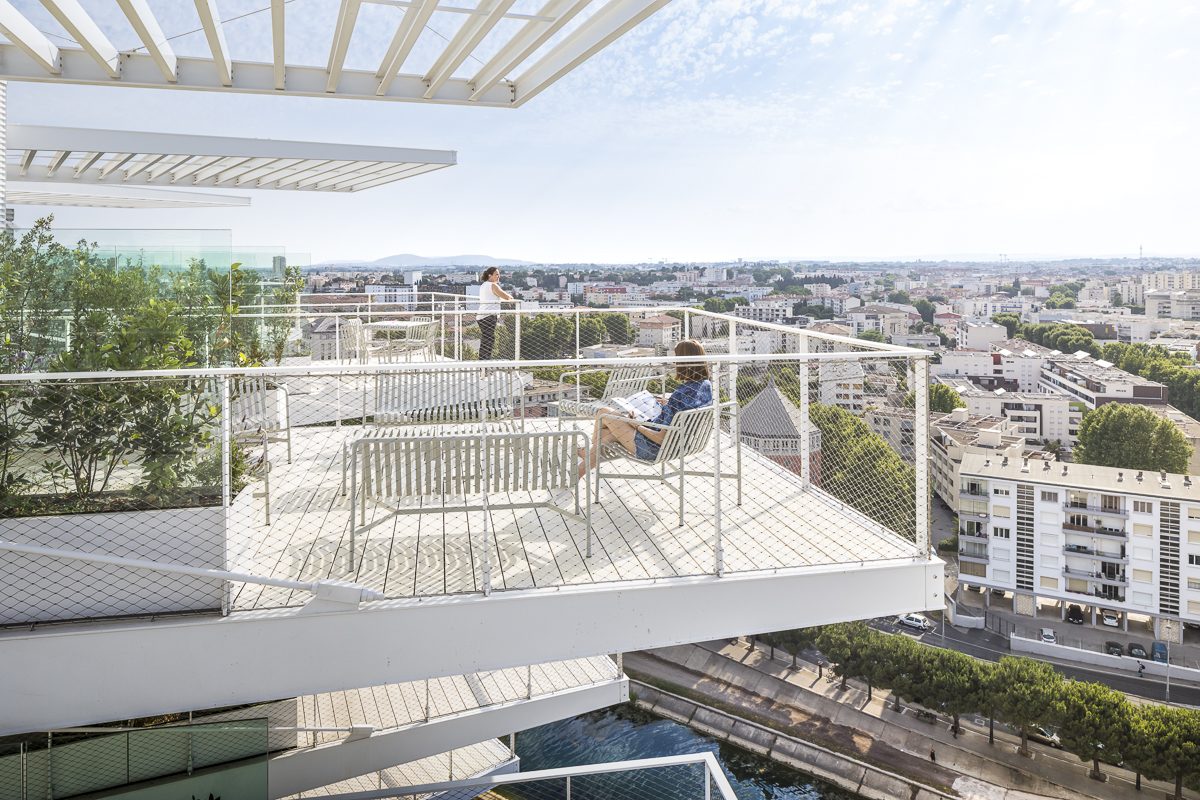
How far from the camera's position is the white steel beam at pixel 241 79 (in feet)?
15.0

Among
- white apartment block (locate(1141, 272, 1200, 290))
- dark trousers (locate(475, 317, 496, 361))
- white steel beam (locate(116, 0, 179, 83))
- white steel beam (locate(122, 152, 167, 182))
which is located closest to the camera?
white steel beam (locate(116, 0, 179, 83))

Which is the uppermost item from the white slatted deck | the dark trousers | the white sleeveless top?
the white sleeveless top

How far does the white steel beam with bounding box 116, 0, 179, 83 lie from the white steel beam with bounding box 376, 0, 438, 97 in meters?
1.22

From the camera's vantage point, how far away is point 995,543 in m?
38.8

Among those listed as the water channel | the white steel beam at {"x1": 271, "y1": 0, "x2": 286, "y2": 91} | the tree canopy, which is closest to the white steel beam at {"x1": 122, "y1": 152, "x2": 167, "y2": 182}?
the white steel beam at {"x1": 271, "y1": 0, "x2": 286, "y2": 91}

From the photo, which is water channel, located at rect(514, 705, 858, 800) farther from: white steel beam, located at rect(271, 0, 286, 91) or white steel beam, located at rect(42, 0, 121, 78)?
white steel beam, located at rect(42, 0, 121, 78)

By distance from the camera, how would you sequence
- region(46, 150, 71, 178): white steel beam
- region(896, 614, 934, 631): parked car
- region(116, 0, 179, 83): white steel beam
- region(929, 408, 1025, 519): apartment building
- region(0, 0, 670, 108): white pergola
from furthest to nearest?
region(929, 408, 1025, 519): apartment building, region(896, 614, 934, 631): parked car, region(46, 150, 71, 178): white steel beam, region(0, 0, 670, 108): white pergola, region(116, 0, 179, 83): white steel beam

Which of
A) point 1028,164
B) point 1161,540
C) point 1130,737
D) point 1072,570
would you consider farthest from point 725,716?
point 1028,164

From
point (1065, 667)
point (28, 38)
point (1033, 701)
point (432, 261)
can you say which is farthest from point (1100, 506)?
point (432, 261)

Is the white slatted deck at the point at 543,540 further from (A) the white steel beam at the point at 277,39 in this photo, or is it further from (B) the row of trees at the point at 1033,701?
(B) the row of trees at the point at 1033,701

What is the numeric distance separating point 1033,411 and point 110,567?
70.4 metres

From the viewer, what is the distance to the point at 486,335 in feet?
29.3

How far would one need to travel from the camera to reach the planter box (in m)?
3.03

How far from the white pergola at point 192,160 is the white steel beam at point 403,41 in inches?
131
